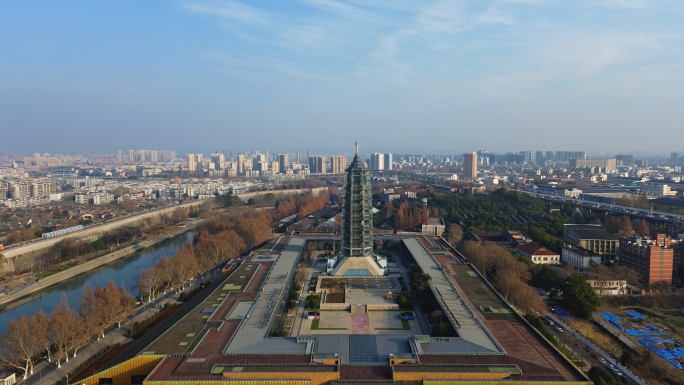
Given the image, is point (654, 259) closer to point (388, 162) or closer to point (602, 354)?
point (602, 354)

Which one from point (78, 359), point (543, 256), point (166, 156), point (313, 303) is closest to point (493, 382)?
point (313, 303)

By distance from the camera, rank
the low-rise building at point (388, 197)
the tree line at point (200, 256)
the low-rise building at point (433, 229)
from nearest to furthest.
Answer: the tree line at point (200, 256) < the low-rise building at point (433, 229) < the low-rise building at point (388, 197)

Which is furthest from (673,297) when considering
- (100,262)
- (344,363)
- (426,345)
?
(100,262)

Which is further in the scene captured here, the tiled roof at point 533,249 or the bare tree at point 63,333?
the tiled roof at point 533,249

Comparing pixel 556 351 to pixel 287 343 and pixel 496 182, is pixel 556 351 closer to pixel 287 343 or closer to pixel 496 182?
pixel 287 343

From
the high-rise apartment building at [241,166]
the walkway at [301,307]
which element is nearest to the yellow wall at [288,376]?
the walkway at [301,307]

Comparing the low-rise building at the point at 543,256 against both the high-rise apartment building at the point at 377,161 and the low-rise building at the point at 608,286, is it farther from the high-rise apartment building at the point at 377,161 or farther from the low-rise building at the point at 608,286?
the high-rise apartment building at the point at 377,161

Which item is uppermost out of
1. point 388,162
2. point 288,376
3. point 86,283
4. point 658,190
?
point 388,162
